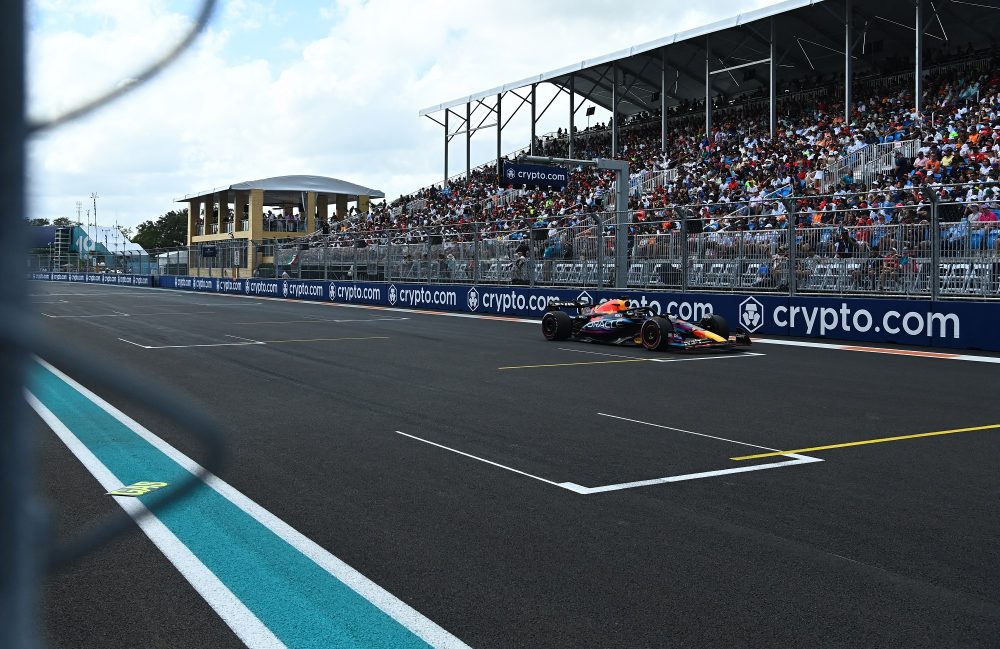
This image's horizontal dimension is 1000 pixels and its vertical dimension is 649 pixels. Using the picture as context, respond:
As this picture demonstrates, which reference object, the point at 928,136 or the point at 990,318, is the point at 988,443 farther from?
the point at 928,136

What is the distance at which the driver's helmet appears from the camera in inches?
679

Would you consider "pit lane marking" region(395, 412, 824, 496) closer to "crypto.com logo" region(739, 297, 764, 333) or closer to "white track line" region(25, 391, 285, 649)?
"white track line" region(25, 391, 285, 649)

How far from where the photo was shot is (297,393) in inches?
426

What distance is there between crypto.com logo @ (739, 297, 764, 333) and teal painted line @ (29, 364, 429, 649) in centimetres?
1465

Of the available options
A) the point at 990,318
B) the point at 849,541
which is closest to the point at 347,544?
the point at 849,541

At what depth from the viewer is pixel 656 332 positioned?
→ 1577 centimetres

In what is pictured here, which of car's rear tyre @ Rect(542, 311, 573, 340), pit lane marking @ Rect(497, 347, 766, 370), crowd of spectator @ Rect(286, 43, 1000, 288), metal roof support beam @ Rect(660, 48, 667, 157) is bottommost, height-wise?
pit lane marking @ Rect(497, 347, 766, 370)

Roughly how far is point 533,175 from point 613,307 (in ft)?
39.6

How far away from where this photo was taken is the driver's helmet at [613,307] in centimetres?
1725

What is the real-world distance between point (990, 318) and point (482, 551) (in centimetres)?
1340

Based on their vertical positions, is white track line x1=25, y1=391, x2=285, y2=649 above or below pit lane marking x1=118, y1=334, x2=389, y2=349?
below

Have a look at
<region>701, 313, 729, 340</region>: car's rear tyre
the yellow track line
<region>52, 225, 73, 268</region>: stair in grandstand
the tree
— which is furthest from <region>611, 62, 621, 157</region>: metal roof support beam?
the tree

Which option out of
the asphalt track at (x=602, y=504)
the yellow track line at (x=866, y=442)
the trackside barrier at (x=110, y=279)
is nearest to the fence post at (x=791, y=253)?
the asphalt track at (x=602, y=504)

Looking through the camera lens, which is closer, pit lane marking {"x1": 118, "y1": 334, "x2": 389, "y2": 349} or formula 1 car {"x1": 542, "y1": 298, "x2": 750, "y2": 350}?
formula 1 car {"x1": 542, "y1": 298, "x2": 750, "y2": 350}
